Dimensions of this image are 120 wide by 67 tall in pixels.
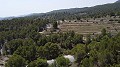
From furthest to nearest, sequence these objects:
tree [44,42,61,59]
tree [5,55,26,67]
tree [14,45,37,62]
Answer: tree [44,42,61,59]
tree [14,45,37,62]
tree [5,55,26,67]

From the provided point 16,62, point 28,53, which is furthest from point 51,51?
point 16,62

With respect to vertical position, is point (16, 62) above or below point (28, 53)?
above

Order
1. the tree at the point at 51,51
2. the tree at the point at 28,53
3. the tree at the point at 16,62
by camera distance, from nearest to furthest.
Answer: the tree at the point at 16,62
the tree at the point at 28,53
the tree at the point at 51,51

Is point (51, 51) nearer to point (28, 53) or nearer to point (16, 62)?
point (28, 53)

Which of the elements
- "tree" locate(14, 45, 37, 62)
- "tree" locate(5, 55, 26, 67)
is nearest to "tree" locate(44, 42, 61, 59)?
"tree" locate(14, 45, 37, 62)

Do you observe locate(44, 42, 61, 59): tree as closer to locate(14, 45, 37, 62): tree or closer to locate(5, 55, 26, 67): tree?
locate(14, 45, 37, 62): tree

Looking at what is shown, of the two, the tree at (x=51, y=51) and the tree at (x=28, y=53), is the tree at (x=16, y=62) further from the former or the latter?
the tree at (x=51, y=51)

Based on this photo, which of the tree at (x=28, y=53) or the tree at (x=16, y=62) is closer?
the tree at (x=16, y=62)

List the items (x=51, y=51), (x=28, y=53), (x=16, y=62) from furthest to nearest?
1. (x=51, y=51)
2. (x=28, y=53)
3. (x=16, y=62)

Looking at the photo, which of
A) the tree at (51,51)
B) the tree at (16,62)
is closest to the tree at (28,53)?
the tree at (51,51)

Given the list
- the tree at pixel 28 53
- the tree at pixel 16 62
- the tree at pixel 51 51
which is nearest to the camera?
the tree at pixel 16 62

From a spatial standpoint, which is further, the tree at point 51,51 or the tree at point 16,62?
the tree at point 51,51

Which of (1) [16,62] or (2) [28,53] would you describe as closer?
(1) [16,62]
